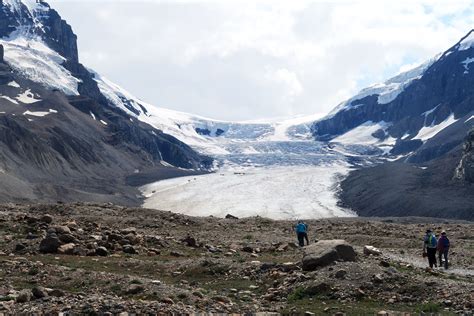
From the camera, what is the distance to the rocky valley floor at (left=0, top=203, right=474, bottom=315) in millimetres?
18969

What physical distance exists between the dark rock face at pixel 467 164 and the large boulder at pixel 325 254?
108m

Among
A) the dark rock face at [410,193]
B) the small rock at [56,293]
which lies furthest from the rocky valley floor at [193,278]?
the dark rock face at [410,193]

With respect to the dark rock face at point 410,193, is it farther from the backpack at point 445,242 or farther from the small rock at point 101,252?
the small rock at point 101,252

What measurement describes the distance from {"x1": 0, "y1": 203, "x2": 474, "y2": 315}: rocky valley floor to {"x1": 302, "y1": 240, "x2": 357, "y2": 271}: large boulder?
243mm

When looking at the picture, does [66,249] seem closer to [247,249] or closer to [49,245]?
[49,245]

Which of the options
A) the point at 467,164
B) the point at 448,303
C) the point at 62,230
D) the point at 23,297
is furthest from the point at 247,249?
the point at 467,164

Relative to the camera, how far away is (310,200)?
5428 inches

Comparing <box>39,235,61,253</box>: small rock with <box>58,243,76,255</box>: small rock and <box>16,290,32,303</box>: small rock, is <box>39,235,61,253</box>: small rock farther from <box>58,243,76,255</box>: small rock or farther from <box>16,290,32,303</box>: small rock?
<box>16,290,32,303</box>: small rock

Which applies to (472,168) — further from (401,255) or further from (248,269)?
(248,269)

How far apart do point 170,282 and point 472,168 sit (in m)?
116

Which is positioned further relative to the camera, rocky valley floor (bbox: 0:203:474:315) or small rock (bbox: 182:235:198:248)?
small rock (bbox: 182:235:198:248)

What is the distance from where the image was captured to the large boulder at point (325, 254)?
78.6ft

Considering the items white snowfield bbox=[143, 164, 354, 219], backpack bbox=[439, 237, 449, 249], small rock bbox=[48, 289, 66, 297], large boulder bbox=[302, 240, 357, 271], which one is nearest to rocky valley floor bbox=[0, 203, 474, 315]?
small rock bbox=[48, 289, 66, 297]

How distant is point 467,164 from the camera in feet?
426
